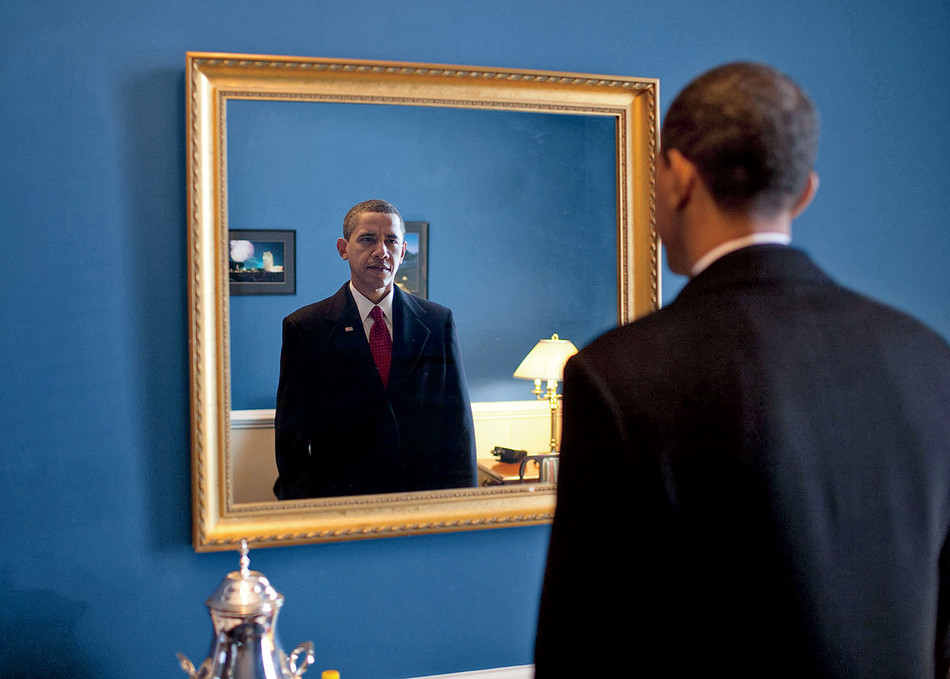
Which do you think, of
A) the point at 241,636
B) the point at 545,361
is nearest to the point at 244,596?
the point at 241,636

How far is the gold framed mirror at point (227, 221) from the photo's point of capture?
2117mm

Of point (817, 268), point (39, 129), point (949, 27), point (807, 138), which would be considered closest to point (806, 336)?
point (817, 268)

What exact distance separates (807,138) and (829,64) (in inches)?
75.1

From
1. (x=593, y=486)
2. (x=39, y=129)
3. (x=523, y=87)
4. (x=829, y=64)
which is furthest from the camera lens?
(x=829, y=64)

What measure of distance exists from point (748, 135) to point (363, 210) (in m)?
1.38

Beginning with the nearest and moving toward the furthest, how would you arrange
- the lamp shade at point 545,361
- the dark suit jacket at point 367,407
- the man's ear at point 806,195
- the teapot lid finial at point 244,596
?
the man's ear at point 806,195, the teapot lid finial at point 244,596, the dark suit jacket at point 367,407, the lamp shade at point 545,361

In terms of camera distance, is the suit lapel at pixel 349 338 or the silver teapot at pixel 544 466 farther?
the silver teapot at pixel 544 466

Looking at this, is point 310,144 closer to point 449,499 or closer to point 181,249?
point 181,249

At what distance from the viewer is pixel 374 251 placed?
226 cm

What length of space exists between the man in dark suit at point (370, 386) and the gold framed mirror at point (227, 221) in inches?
3.0

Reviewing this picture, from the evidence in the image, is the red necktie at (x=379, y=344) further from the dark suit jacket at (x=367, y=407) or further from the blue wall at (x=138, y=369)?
the blue wall at (x=138, y=369)

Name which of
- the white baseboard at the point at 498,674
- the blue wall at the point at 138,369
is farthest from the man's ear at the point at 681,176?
the white baseboard at the point at 498,674

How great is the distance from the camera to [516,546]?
96.7 inches

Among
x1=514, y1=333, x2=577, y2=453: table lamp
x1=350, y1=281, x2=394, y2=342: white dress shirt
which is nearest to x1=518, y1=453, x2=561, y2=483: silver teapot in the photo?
x1=514, y1=333, x2=577, y2=453: table lamp
